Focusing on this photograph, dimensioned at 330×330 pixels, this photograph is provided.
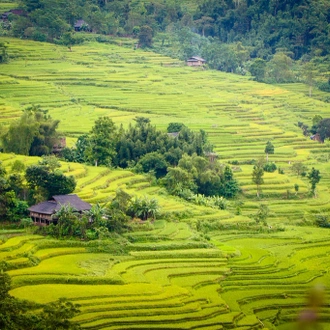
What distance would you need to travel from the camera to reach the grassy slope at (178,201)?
1875 centimetres

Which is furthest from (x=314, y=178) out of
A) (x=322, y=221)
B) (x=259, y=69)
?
(x=259, y=69)

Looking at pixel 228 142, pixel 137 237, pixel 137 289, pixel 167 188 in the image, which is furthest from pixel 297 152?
pixel 137 289

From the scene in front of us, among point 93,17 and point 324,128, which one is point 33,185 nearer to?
point 324,128

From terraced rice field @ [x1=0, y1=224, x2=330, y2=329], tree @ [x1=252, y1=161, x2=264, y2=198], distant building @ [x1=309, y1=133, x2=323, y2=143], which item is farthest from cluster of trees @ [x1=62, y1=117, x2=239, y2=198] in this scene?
distant building @ [x1=309, y1=133, x2=323, y2=143]

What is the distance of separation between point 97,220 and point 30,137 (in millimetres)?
12183

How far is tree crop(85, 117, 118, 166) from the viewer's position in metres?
35.0

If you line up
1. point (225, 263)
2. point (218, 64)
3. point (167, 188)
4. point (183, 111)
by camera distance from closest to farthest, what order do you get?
point (225, 263) → point (167, 188) → point (183, 111) → point (218, 64)

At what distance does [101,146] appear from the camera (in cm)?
3522

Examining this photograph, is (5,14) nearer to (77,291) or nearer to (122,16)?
(122,16)

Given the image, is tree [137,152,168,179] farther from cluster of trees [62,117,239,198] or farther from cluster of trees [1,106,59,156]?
cluster of trees [1,106,59,156]

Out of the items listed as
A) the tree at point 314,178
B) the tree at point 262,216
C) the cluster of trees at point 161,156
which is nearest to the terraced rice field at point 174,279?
the tree at point 262,216

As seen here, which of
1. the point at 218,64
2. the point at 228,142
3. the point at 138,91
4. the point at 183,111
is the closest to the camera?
the point at 228,142

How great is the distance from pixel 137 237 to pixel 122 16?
47.7 meters

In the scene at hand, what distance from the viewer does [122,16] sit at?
226 ft
